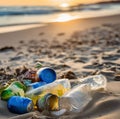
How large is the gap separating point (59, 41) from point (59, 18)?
439cm

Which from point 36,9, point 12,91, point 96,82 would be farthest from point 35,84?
point 36,9

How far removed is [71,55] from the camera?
20.9ft

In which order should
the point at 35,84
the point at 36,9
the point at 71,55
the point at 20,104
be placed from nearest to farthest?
the point at 20,104, the point at 35,84, the point at 71,55, the point at 36,9

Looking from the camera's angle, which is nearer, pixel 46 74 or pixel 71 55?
pixel 46 74

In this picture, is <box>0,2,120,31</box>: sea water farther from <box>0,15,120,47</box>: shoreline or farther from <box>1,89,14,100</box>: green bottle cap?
<box>1,89,14,100</box>: green bottle cap

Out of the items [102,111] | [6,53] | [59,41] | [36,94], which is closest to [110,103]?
[102,111]

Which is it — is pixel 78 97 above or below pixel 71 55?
below

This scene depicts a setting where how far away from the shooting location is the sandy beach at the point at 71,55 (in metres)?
3.66

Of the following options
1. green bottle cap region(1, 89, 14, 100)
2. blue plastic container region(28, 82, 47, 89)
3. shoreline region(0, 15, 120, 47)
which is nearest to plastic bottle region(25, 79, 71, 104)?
blue plastic container region(28, 82, 47, 89)

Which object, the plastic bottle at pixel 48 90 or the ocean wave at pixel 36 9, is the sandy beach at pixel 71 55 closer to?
the plastic bottle at pixel 48 90

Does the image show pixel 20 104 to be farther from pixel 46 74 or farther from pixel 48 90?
pixel 46 74

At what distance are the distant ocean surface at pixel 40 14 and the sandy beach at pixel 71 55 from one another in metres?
1.30

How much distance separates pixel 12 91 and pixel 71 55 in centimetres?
284

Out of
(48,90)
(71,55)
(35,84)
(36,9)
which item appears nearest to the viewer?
(48,90)
